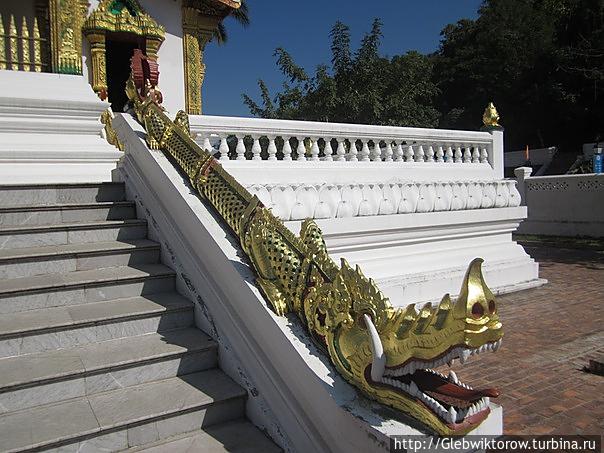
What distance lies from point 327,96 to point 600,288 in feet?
40.3

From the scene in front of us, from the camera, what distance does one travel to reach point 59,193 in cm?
467

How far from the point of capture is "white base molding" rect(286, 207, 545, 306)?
5426 millimetres

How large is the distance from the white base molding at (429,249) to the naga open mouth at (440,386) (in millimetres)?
2603

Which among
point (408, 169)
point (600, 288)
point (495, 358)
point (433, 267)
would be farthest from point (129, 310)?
point (600, 288)

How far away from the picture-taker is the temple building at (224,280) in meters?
2.33

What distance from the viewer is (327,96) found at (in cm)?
1766

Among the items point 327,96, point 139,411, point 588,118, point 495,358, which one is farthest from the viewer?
point 588,118

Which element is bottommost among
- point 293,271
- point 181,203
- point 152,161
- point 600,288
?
point 600,288

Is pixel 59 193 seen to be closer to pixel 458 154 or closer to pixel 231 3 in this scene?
pixel 458 154

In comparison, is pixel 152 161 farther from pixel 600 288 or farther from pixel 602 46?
pixel 602 46

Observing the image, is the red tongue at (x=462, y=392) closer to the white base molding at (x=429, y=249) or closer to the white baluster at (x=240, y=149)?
the white base molding at (x=429, y=249)

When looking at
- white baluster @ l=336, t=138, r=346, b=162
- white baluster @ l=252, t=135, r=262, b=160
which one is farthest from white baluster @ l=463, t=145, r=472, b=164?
white baluster @ l=252, t=135, r=262, b=160

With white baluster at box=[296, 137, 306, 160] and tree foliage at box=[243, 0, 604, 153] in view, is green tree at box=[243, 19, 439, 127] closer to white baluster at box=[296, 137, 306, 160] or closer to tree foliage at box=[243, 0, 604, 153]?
tree foliage at box=[243, 0, 604, 153]

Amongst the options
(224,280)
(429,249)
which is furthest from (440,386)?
(429,249)
